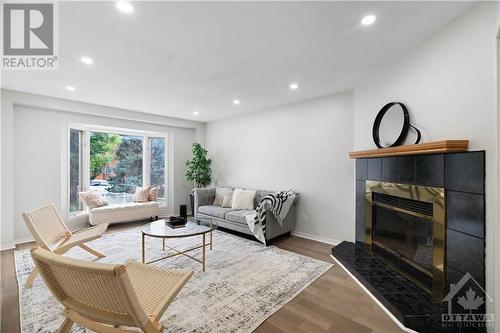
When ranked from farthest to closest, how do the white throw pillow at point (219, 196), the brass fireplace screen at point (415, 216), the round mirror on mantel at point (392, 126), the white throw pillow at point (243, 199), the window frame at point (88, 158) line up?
the white throw pillow at point (219, 196) → the white throw pillow at point (243, 199) → the window frame at point (88, 158) → the round mirror on mantel at point (392, 126) → the brass fireplace screen at point (415, 216)

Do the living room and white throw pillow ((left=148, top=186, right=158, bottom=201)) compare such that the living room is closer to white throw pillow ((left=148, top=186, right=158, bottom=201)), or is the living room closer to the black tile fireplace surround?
the black tile fireplace surround

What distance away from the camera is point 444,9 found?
5.49ft

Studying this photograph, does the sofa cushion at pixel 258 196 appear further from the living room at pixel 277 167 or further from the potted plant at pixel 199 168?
the potted plant at pixel 199 168

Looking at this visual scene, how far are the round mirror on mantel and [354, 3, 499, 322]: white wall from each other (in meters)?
0.07

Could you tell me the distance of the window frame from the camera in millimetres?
4145

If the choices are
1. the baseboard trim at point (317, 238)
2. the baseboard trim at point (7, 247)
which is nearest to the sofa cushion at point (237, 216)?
the baseboard trim at point (317, 238)

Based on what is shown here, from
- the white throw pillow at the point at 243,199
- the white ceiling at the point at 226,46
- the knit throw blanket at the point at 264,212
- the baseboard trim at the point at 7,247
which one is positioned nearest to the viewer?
the white ceiling at the point at 226,46

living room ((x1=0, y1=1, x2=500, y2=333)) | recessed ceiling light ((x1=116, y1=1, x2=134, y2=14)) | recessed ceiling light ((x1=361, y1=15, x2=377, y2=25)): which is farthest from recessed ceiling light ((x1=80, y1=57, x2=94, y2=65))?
recessed ceiling light ((x1=361, y1=15, x2=377, y2=25))

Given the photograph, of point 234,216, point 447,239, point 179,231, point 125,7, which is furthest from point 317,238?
point 125,7

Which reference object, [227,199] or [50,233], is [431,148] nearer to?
[227,199]

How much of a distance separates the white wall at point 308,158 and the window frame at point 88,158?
182 centimetres

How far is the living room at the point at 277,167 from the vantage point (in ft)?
5.11

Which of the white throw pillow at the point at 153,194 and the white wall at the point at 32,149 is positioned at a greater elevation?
the white wall at the point at 32,149

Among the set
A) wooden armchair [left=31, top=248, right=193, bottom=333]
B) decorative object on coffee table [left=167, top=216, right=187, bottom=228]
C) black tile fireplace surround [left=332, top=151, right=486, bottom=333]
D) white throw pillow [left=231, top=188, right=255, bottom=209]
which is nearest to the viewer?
wooden armchair [left=31, top=248, right=193, bottom=333]
